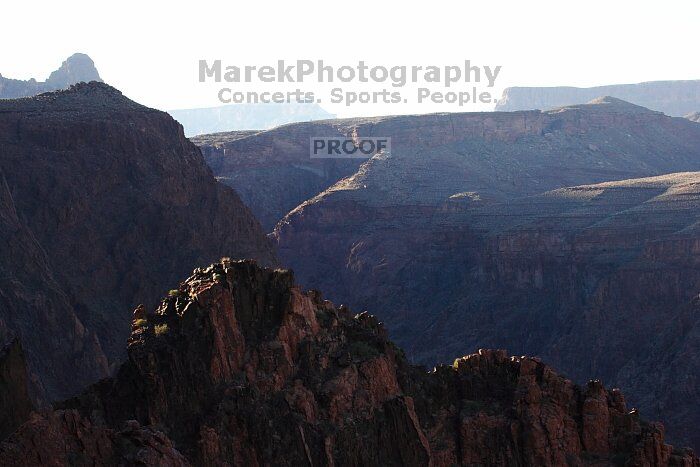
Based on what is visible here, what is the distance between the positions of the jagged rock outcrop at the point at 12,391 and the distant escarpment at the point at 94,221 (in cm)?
5735

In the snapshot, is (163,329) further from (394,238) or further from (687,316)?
(394,238)

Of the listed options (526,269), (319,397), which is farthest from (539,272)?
(319,397)

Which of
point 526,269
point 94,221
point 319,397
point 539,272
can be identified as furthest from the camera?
point 526,269

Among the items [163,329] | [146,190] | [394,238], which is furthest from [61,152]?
[163,329]

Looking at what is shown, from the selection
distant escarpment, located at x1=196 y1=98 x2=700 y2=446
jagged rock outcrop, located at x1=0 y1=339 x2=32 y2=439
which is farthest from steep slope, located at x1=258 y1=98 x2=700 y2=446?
jagged rock outcrop, located at x1=0 y1=339 x2=32 y2=439

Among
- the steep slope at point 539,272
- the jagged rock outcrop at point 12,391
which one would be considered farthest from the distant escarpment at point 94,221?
the jagged rock outcrop at point 12,391

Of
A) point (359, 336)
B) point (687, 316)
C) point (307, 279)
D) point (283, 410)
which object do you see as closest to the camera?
point (283, 410)

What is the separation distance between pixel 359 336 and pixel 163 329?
6.86m

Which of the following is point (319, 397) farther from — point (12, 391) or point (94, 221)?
point (94, 221)

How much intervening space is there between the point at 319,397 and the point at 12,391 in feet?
34.8

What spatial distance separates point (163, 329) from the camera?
43.9 meters

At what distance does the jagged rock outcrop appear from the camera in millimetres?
36031

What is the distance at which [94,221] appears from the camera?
11838cm

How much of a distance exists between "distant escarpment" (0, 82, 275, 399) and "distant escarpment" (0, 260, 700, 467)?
167 feet
